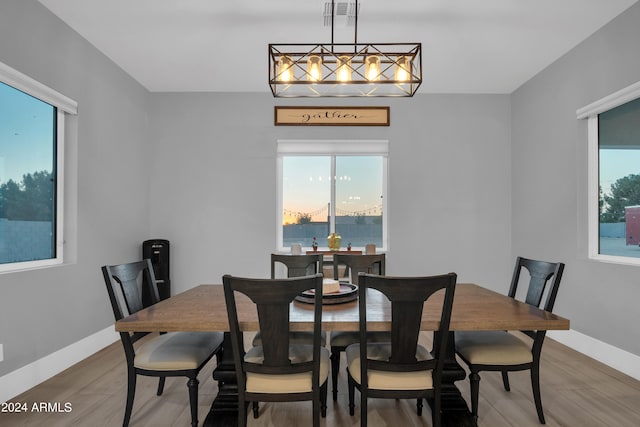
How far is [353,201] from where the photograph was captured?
474 centimetres

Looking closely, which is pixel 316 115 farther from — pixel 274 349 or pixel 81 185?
pixel 274 349

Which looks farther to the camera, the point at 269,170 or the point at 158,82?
the point at 269,170

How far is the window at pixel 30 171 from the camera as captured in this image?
2.49m

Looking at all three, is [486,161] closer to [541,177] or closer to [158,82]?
[541,177]

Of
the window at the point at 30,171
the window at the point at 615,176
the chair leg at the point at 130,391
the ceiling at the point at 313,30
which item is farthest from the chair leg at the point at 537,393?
the window at the point at 30,171

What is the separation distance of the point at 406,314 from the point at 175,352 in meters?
1.26

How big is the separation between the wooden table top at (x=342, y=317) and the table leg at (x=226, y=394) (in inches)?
12.4

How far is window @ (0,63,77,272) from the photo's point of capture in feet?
8.18

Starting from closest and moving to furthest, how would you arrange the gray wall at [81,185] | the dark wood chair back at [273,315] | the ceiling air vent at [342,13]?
the dark wood chair back at [273,315]
the gray wall at [81,185]
the ceiling air vent at [342,13]

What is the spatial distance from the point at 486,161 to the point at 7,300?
15.9ft

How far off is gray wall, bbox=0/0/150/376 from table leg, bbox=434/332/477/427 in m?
2.78

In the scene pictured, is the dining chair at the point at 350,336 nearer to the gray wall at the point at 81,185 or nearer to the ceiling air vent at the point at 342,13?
the ceiling air vent at the point at 342,13

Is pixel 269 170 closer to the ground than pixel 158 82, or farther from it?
closer to the ground

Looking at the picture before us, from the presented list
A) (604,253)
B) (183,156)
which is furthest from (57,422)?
(604,253)
